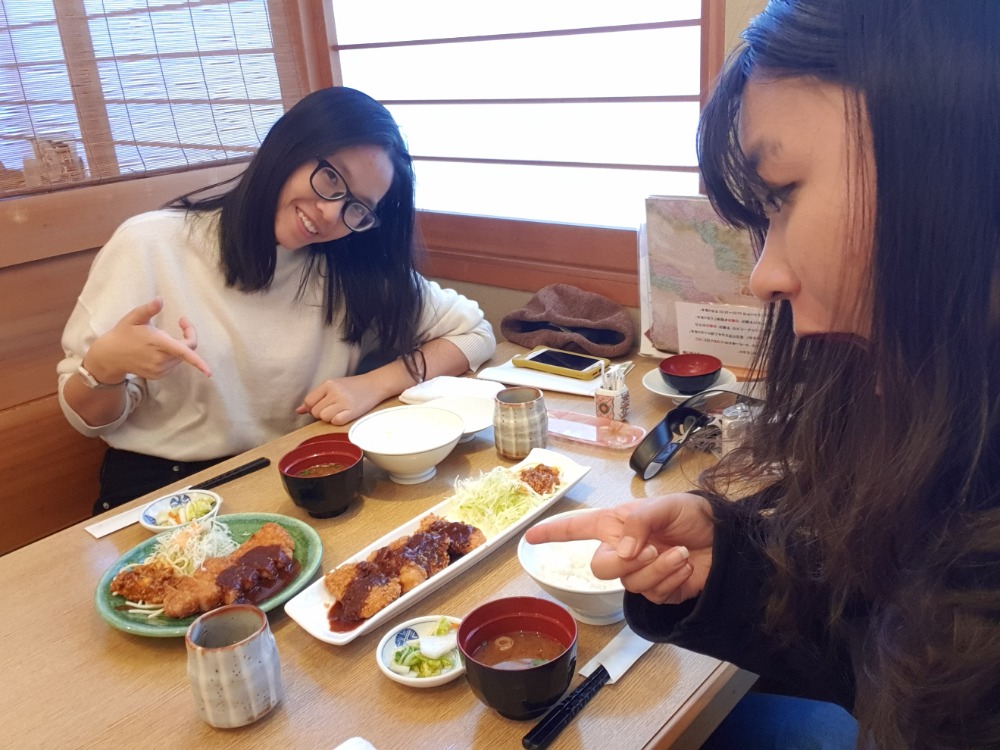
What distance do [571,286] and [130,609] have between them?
151 cm

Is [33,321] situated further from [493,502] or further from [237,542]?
[493,502]

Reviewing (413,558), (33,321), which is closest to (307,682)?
(413,558)

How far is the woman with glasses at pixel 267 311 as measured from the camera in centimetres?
170

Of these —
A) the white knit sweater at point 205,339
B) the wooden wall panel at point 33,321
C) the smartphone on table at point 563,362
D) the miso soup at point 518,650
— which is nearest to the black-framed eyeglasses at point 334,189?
the white knit sweater at point 205,339

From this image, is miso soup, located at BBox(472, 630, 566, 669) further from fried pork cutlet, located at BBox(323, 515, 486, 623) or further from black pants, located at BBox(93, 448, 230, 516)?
black pants, located at BBox(93, 448, 230, 516)

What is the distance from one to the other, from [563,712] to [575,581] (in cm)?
23

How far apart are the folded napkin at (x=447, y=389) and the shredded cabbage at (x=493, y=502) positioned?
1.39ft

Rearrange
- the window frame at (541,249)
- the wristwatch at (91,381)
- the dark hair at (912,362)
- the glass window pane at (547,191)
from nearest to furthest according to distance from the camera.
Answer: the dark hair at (912,362) → the wristwatch at (91,381) → the window frame at (541,249) → the glass window pane at (547,191)

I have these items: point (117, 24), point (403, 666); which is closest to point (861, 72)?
point (403, 666)

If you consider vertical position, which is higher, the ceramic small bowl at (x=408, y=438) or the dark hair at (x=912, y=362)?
the dark hair at (x=912, y=362)

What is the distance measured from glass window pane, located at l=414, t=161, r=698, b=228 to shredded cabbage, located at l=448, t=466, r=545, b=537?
108cm

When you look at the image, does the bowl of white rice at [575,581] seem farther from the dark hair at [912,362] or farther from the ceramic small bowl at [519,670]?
the dark hair at [912,362]

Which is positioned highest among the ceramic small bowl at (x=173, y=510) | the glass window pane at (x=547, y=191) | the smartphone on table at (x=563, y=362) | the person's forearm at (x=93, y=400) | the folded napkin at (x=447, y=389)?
the glass window pane at (x=547, y=191)

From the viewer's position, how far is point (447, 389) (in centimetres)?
183
